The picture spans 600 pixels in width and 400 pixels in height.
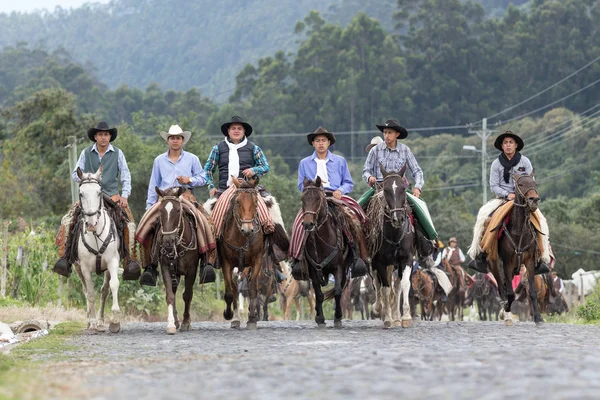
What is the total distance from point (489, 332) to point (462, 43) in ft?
402

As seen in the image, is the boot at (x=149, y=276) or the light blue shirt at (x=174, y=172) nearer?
the boot at (x=149, y=276)

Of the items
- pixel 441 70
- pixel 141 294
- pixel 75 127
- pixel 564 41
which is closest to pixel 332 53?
pixel 441 70

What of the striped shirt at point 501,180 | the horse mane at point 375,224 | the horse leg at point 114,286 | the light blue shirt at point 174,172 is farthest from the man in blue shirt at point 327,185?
the horse leg at point 114,286

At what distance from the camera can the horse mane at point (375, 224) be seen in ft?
58.0

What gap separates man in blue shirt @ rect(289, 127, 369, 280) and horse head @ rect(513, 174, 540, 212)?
8.19 ft

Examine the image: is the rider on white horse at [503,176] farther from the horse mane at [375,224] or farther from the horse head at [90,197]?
the horse head at [90,197]

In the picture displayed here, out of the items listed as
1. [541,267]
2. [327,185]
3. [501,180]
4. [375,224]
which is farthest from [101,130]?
[541,267]

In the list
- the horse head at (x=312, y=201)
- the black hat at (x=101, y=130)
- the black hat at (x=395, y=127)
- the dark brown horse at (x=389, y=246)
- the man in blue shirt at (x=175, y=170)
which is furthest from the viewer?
the black hat at (x=395, y=127)

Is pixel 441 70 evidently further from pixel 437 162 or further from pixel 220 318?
pixel 220 318

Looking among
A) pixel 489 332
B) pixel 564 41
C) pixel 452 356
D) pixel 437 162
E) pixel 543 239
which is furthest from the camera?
pixel 564 41

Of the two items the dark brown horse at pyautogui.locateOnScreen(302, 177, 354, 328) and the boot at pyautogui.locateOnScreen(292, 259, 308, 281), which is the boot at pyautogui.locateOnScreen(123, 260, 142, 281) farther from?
the dark brown horse at pyautogui.locateOnScreen(302, 177, 354, 328)

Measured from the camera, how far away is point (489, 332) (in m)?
16.3

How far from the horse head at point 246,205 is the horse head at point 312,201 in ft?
2.46

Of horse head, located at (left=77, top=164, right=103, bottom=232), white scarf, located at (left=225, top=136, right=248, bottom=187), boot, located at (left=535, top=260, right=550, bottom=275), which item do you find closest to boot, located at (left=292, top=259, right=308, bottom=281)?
white scarf, located at (left=225, top=136, right=248, bottom=187)
